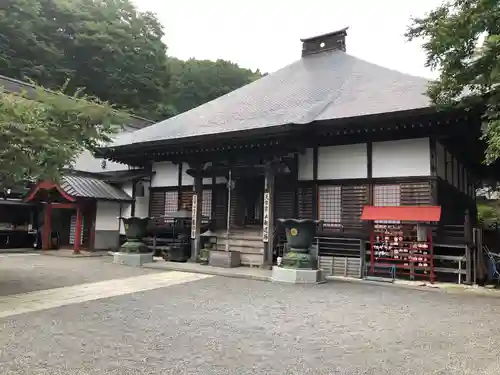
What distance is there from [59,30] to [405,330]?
3076 centimetres

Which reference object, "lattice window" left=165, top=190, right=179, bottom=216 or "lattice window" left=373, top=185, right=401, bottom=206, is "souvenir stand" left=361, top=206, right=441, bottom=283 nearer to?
"lattice window" left=373, top=185, right=401, bottom=206

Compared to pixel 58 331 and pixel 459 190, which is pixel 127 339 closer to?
pixel 58 331

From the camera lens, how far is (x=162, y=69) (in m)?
33.1

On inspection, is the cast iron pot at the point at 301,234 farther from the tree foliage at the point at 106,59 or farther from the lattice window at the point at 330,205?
the tree foliage at the point at 106,59

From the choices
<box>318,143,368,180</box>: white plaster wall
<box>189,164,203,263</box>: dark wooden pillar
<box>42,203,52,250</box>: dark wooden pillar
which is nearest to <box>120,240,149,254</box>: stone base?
<box>189,164,203,263</box>: dark wooden pillar

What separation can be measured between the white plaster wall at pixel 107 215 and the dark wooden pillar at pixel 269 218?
7.71 metres

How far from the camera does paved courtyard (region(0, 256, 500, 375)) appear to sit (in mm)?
3885

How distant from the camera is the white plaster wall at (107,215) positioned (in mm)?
15922

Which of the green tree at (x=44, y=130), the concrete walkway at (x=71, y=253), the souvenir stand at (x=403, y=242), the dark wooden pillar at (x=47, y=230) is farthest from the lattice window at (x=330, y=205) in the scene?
the dark wooden pillar at (x=47, y=230)

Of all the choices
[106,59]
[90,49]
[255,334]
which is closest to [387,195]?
[255,334]

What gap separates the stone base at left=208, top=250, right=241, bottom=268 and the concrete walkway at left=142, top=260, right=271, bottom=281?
0.22 m

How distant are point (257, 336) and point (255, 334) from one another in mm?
89

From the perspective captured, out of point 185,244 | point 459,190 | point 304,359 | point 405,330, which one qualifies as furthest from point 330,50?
point 304,359

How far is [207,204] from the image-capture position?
13930 mm
